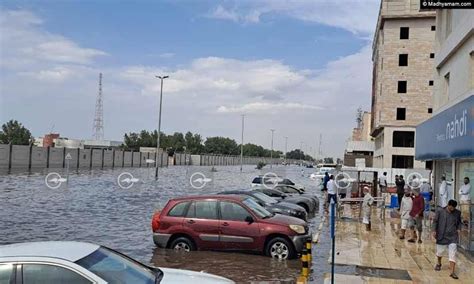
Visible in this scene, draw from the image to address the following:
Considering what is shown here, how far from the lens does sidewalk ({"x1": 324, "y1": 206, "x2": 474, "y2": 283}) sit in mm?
10789

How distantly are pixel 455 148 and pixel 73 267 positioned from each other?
49.8ft

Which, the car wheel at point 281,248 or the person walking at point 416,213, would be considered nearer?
the car wheel at point 281,248

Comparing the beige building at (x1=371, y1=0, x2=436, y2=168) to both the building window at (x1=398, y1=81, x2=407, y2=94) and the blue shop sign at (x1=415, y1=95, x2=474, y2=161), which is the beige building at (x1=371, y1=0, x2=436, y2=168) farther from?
the blue shop sign at (x1=415, y1=95, x2=474, y2=161)

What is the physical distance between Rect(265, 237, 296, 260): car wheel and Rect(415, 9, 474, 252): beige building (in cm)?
544

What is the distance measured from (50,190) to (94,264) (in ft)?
102

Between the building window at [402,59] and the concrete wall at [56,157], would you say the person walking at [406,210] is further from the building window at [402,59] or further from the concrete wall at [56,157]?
the concrete wall at [56,157]

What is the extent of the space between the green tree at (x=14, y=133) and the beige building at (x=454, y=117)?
100.0m

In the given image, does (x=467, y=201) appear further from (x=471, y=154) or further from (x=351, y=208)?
(x=351, y=208)

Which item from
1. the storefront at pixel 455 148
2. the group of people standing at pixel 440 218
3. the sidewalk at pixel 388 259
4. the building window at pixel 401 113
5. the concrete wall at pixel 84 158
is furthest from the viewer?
the concrete wall at pixel 84 158

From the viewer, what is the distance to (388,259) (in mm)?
12930

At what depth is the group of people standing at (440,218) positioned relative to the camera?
429 inches

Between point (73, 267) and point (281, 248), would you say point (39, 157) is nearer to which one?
point (281, 248)

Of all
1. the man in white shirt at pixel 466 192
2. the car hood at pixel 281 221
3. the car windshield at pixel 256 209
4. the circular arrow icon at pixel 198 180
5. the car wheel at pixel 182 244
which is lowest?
the car wheel at pixel 182 244

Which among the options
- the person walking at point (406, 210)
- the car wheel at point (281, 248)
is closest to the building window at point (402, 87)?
the person walking at point (406, 210)
